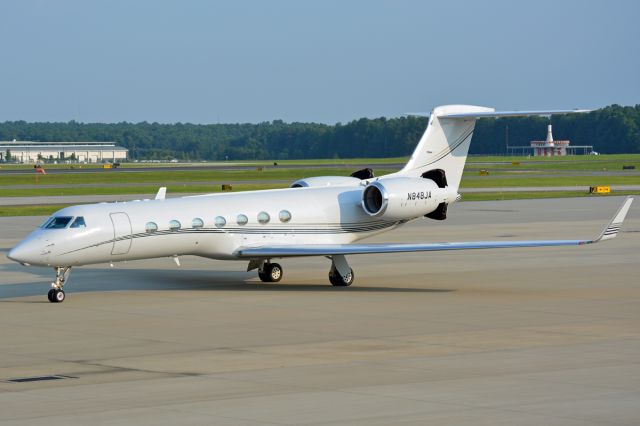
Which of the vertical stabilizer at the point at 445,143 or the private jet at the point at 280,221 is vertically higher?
the vertical stabilizer at the point at 445,143

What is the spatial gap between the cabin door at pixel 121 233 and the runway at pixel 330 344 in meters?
1.12

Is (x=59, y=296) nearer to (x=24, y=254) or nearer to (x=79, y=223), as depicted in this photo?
(x=24, y=254)

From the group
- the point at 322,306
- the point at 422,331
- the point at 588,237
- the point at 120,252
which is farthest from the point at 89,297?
the point at 588,237

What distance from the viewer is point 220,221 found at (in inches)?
1070

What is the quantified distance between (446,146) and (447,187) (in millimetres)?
1587

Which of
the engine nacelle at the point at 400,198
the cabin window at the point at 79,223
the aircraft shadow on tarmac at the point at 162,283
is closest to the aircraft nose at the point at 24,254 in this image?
the cabin window at the point at 79,223

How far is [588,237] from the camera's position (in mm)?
39594

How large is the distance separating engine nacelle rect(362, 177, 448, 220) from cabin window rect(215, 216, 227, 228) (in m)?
3.92

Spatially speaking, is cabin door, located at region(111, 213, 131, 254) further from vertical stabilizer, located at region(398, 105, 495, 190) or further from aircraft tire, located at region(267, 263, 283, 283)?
vertical stabilizer, located at region(398, 105, 495, 190)

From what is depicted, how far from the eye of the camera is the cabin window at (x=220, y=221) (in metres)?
27.1

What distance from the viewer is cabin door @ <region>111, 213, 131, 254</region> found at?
25656 millimetres

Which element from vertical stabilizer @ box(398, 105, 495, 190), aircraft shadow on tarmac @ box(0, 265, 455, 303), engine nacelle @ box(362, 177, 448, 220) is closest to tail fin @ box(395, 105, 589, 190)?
vertical stabilizer @ box(398, 105, 495, 190)

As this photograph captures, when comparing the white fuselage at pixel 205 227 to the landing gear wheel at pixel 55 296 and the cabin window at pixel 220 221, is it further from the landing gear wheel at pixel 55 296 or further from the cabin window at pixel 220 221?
the landing gear wheel at pixel 55 296

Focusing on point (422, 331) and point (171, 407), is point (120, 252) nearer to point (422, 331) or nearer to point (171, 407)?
point (422, 331)
